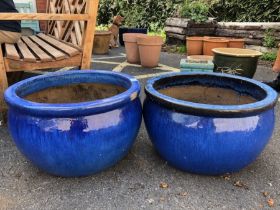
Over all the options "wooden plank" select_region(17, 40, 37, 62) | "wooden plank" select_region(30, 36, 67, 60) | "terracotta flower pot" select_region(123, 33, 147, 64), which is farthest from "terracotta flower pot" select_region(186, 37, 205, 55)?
"wooden plank" select_region(17, 40, 37, 62)

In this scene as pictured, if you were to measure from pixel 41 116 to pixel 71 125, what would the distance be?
0.58ft

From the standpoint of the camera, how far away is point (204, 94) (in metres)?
2.61

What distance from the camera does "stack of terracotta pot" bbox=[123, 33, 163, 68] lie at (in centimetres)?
492

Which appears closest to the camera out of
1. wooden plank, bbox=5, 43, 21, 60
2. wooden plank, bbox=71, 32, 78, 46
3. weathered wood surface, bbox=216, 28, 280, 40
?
wooden plank, bbox=5, 43, 21, 60

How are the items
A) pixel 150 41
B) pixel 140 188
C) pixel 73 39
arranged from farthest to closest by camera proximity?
1. pixel 150 41
2. pixel 73 39
3. pixel 140 188

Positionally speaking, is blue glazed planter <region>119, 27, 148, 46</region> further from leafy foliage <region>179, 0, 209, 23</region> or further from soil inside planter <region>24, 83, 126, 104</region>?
soil inside planter <region>24, 83, 126, 104</region>

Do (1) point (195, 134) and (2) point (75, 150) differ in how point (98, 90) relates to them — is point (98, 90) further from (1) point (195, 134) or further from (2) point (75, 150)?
(1) point (195, 134)

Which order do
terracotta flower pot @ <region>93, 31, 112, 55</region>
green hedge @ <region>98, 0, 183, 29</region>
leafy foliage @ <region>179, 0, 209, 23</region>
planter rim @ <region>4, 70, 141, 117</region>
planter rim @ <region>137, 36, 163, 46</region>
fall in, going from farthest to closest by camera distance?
green hedge @ <region>98, 0, 183, 29</region>, leafy foliage @ <region>179, 0, 209, 23</region>, terracotta flower pot @ <region>93, 31, 112, 55</region>, planter rim @ <region>137, 36, 163, 46</region>, planter rim @ <region>4, 70, 141, 117</region>

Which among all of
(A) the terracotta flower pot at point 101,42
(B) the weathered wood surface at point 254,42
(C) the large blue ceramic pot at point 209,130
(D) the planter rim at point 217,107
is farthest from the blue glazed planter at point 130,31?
(D) the planter rim at point 217,107

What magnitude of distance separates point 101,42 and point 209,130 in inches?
183

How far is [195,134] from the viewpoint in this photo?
6.12 ft

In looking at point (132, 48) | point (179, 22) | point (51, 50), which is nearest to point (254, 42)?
point (179, 22)

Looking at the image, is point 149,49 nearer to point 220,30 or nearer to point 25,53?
point 220,30

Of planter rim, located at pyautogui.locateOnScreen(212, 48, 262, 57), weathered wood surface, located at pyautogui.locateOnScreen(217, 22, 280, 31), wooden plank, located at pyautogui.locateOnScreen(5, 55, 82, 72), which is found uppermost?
weathered wood surface, located at pyautogui.locateOnScreen(217, 22, 280, 31)
